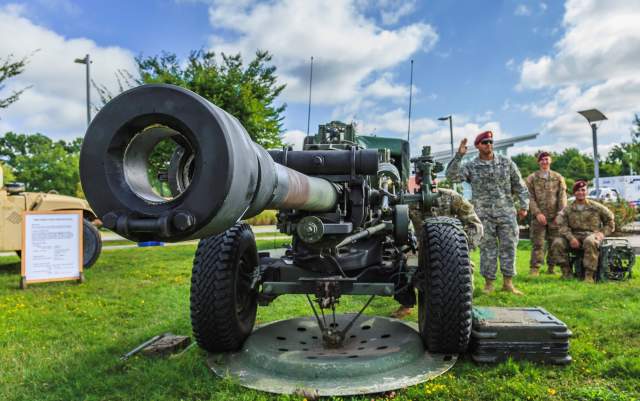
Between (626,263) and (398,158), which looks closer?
(398,158)

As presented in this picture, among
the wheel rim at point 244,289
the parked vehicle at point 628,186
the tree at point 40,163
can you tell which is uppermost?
the tree at point 40,163

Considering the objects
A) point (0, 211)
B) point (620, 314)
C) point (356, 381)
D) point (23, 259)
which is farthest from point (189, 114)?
point (0, 211)

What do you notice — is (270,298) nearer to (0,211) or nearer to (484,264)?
(484,264)

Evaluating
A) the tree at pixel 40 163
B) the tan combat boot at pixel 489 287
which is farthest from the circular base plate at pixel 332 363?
the tree at pixel 40 163

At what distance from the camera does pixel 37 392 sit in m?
3.41

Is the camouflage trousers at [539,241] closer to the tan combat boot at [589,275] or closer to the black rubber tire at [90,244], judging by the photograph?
the tan combat boot at [589,275]

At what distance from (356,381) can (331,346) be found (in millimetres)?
612

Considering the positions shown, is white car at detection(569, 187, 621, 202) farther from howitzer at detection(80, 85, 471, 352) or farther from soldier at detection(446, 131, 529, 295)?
howitzer at detection(80, 85, 471, 352)

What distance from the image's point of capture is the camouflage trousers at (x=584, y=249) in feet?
24.7

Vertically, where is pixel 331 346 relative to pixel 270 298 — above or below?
below

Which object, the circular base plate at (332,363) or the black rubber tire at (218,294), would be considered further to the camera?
the black rubber tire at (218,294)

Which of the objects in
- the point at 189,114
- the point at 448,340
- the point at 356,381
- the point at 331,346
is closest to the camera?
the point at 189,114

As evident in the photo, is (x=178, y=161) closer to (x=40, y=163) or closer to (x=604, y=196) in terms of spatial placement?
(x=604, y=196)

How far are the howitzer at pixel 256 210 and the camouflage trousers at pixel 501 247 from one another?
1366mm
